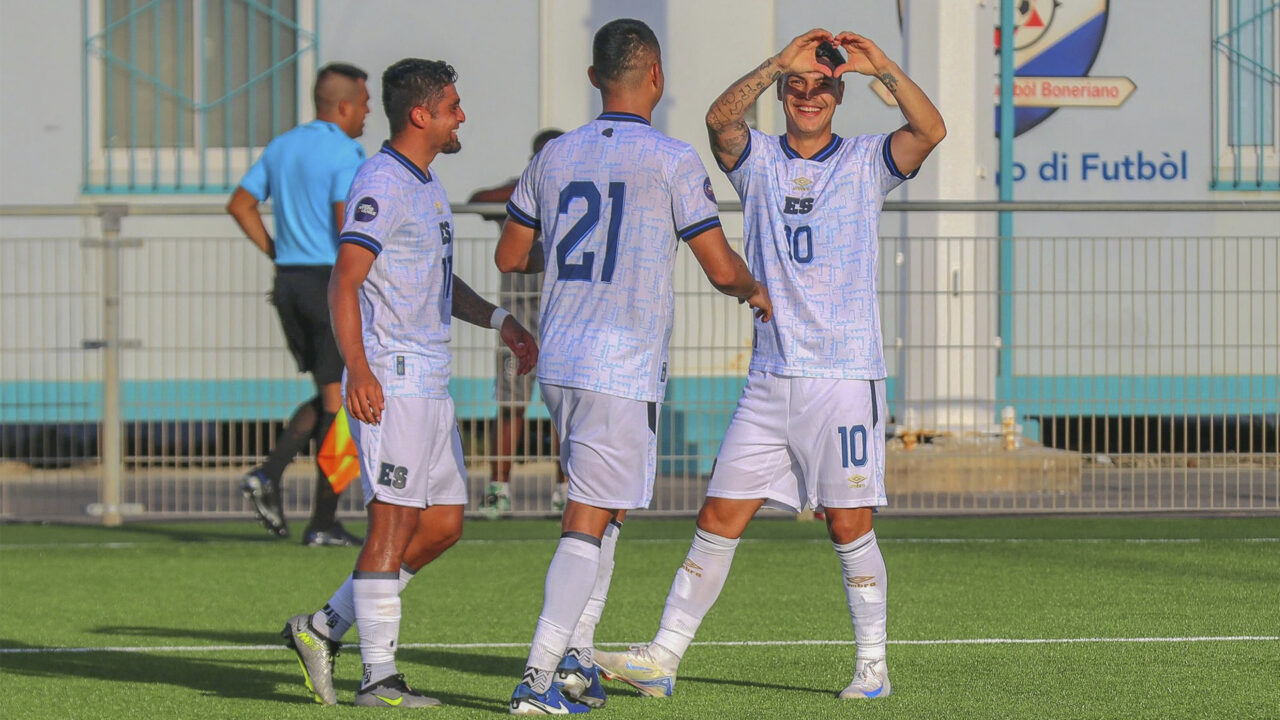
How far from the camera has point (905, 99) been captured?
515cm

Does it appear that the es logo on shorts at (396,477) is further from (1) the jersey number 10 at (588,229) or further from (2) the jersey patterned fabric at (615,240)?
(1) the jersey number 10 at (588,229)

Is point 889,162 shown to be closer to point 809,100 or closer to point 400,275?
point 809,100

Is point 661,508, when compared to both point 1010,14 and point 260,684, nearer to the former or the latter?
point 1010,14

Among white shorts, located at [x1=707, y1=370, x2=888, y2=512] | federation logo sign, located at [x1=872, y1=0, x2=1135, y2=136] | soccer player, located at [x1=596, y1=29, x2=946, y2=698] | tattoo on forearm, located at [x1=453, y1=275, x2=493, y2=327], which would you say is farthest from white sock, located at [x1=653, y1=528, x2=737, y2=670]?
federation logo sign, located at [x1=872, y1=0, x2=1135, y2=136]

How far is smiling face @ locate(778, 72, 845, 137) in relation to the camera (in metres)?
5.22

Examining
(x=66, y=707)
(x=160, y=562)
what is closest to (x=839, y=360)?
(x=66, y=707)

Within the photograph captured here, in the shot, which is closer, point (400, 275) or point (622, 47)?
point (622, 47)

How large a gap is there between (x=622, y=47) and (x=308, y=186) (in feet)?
14.1

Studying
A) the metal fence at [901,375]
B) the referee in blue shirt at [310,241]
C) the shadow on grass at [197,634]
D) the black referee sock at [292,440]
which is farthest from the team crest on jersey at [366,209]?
the metal fence at [901,375]

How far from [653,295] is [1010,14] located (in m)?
7.33

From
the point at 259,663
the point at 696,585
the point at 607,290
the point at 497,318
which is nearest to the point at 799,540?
the point at 259,663

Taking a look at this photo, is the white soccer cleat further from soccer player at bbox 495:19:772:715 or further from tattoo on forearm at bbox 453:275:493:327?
tattoo on forearm at bbox 453:275:493:327

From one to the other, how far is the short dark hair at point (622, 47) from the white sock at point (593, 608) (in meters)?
1.24

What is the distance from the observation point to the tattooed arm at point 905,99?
5.13m
